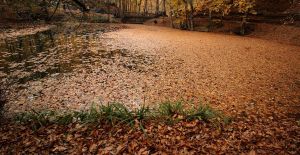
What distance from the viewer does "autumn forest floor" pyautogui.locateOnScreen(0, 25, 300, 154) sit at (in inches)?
219

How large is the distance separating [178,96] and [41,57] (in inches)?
410

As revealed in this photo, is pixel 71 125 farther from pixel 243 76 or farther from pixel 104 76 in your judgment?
pixel 243 76

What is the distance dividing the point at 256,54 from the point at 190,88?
8757 millimetres

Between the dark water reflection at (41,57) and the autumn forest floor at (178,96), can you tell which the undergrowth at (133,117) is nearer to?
the autumn forest floor at (178,96)

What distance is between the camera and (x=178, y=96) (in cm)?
947

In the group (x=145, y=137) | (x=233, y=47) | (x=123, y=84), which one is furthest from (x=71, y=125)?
(x=233, y=47)

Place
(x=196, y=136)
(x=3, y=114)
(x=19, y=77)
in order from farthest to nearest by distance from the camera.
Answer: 1. (x=19, y=77)
2. (x=3, y=114)
3. (x=196, y=136)

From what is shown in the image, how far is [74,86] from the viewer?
1039cm

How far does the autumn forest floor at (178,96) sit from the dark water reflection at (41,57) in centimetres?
78

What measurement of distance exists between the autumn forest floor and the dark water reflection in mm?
784

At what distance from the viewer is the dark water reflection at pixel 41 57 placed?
12.1 m

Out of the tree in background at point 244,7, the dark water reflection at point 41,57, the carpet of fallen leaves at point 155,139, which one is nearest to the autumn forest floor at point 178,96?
the carpet of fallen leaves at point 155,139

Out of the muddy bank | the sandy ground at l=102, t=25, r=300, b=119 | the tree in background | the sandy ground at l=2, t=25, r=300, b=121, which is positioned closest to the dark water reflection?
the sandy ground at l=2, t=25, r=300, b=121

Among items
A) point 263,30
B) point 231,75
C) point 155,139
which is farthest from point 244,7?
point 155,139
